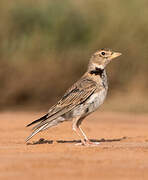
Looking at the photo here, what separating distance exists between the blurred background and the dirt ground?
755 cm

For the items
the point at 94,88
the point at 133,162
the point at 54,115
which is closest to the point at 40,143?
the point at 54,115

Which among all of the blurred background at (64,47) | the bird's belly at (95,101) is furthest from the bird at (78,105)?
the blurred background at (64,47)

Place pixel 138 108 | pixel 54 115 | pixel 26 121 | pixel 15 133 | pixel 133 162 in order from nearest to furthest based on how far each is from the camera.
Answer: pixel 133 162 < pixel 54 115 < pixel 15 133 < pixel 26 121 < pixel 138 108

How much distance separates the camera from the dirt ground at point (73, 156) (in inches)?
272

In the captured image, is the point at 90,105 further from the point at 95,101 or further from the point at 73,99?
the point at 73,99

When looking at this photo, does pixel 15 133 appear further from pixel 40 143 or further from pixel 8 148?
pixel 8 148

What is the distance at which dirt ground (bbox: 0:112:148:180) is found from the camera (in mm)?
6898

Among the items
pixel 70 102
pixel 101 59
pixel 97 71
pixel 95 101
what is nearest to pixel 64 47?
pixel 101 59

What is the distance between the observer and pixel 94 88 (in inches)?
400

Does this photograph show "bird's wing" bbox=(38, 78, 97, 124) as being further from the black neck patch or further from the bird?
the black neck patch

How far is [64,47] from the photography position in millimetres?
22703

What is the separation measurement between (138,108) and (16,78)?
4458 millimetres

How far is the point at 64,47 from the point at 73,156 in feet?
47.9

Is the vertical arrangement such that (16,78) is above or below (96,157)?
above
